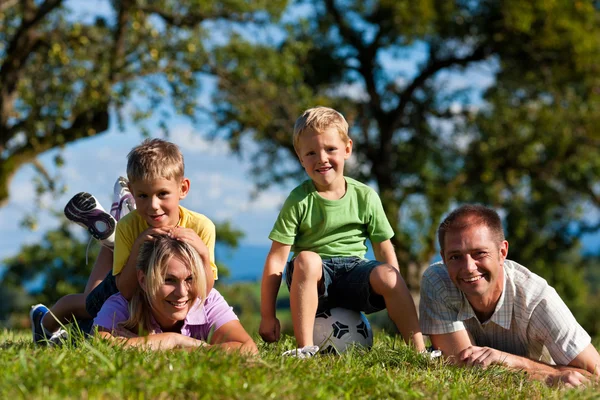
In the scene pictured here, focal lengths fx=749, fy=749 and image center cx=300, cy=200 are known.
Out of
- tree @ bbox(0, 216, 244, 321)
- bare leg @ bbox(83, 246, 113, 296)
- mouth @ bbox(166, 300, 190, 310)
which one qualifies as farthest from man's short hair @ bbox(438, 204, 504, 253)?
tree @ bbox(0, 216, 244, 321)

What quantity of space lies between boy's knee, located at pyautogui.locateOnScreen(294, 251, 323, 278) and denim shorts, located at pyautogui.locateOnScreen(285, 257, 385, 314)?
126 mm

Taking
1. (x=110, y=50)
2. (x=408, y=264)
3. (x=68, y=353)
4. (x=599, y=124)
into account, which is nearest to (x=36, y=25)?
(x=110, y=50)

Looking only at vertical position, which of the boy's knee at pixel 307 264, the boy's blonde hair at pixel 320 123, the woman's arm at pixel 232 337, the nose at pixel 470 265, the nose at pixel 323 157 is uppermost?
the boy's blonde hair at pixel 320 123

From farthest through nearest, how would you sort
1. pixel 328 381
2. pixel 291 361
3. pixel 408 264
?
pixel 408 264 → pixel 291 361 → pixel 328 381

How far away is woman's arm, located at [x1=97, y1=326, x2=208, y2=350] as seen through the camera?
4.80 meters

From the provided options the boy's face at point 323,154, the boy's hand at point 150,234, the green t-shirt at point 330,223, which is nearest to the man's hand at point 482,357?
the green t-shirt at point 330,223

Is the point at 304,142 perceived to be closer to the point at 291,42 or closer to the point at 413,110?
Result: the point at 291,42

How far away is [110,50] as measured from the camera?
48.3ft

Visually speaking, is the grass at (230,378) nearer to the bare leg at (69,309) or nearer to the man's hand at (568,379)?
the man's hand at (568,379)

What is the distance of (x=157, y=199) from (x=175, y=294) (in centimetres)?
70

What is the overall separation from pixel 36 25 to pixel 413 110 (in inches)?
404

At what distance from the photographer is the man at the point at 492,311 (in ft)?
17.2

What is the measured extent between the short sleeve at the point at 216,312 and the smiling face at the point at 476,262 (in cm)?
165

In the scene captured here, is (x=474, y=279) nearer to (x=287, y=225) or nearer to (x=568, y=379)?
(x=568, y=379)
